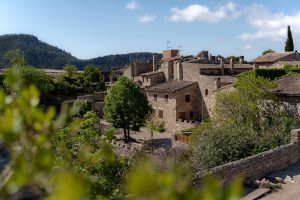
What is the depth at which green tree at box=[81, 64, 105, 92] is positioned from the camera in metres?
60.7

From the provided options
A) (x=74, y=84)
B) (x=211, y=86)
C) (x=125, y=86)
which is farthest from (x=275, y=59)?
(x=74, y=84)

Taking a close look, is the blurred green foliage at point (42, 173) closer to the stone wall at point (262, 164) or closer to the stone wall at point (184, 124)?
the stone wall at point (262, 164)

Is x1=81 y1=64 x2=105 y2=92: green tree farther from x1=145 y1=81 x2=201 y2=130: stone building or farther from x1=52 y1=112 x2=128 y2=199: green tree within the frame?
x1=52 y1=112 x2=128 y2=199: green tree

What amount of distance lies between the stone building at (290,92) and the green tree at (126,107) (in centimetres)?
1619

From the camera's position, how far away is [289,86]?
25.1 meters

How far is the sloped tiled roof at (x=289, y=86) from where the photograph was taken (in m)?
23.8

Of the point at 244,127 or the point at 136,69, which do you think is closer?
the point at 244,127

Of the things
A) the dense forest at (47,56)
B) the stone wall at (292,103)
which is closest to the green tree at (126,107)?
the stone wall at (292,103)

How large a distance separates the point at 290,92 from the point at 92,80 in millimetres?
40760

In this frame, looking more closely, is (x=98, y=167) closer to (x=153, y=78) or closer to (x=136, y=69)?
(x=153, y=78)

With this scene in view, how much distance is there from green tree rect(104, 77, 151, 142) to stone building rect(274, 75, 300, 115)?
16195 millimetres

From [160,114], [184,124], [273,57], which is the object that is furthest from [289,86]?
[273,57]

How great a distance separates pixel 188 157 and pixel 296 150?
4.60 metres

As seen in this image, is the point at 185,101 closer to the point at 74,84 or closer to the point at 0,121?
the point at 74,84
